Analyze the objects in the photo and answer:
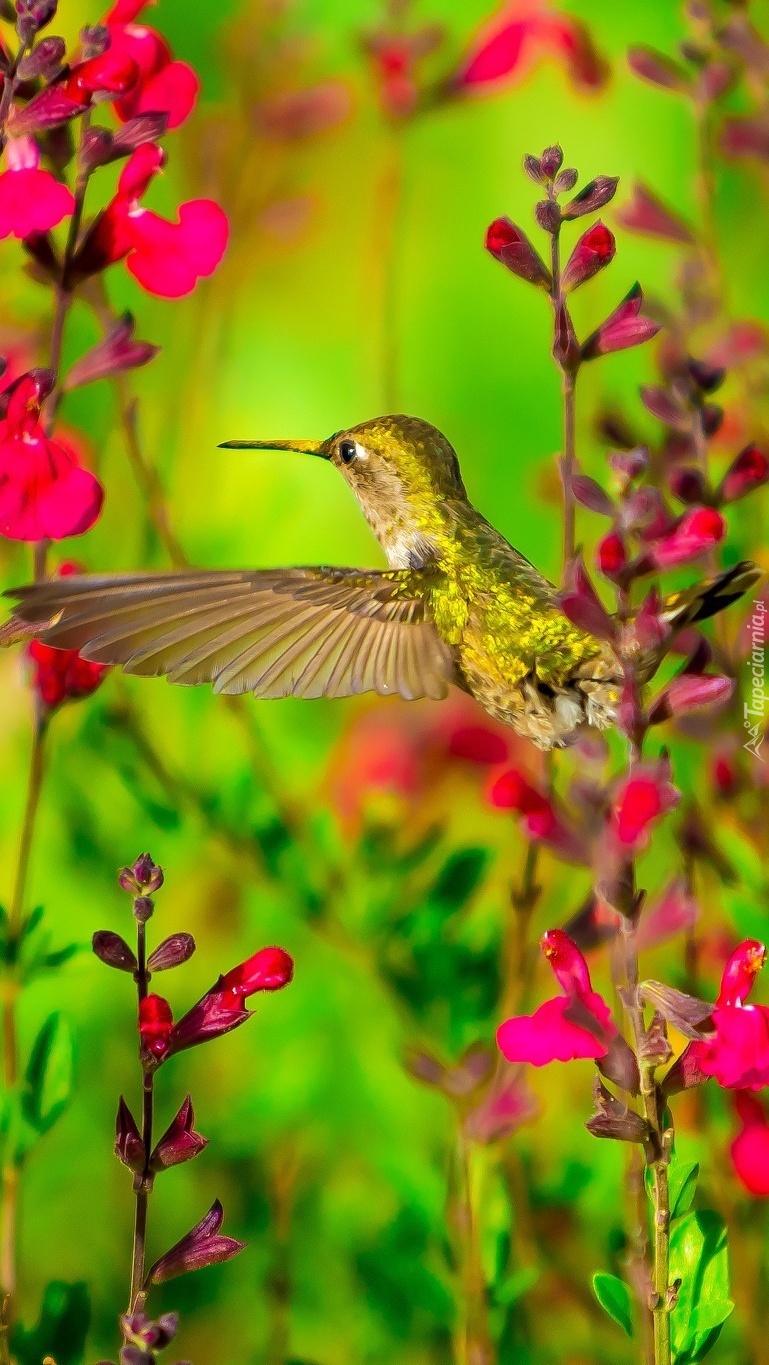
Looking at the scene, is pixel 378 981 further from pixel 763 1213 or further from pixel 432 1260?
pixel 763 1213

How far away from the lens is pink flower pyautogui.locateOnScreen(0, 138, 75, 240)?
84cm

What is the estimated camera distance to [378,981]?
1219mm

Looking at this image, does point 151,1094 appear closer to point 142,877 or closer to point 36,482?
point 142,877

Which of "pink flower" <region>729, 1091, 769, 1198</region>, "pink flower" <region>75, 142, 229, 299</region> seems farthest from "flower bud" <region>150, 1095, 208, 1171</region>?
"pink flower" <region>75, 142, 229, 299</region>

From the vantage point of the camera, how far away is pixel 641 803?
639mm

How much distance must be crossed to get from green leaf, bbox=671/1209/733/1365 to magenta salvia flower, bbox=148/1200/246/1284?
24 cm

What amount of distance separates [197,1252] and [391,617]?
0.51 m

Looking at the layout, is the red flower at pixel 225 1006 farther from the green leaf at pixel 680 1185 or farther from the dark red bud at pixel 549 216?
the dark red bud at pixel 549 216

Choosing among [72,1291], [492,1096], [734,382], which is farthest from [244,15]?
[72,1291]

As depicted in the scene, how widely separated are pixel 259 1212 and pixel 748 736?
23.9 inches

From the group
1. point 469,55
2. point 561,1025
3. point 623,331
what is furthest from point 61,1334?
point 469,55

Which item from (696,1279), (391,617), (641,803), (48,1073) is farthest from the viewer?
(391,617)

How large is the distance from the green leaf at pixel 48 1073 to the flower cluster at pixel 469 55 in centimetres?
114

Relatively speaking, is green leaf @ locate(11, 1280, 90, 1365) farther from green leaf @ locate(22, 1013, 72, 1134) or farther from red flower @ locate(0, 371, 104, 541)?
red flower @ locate(0, 371, 104, 541)
